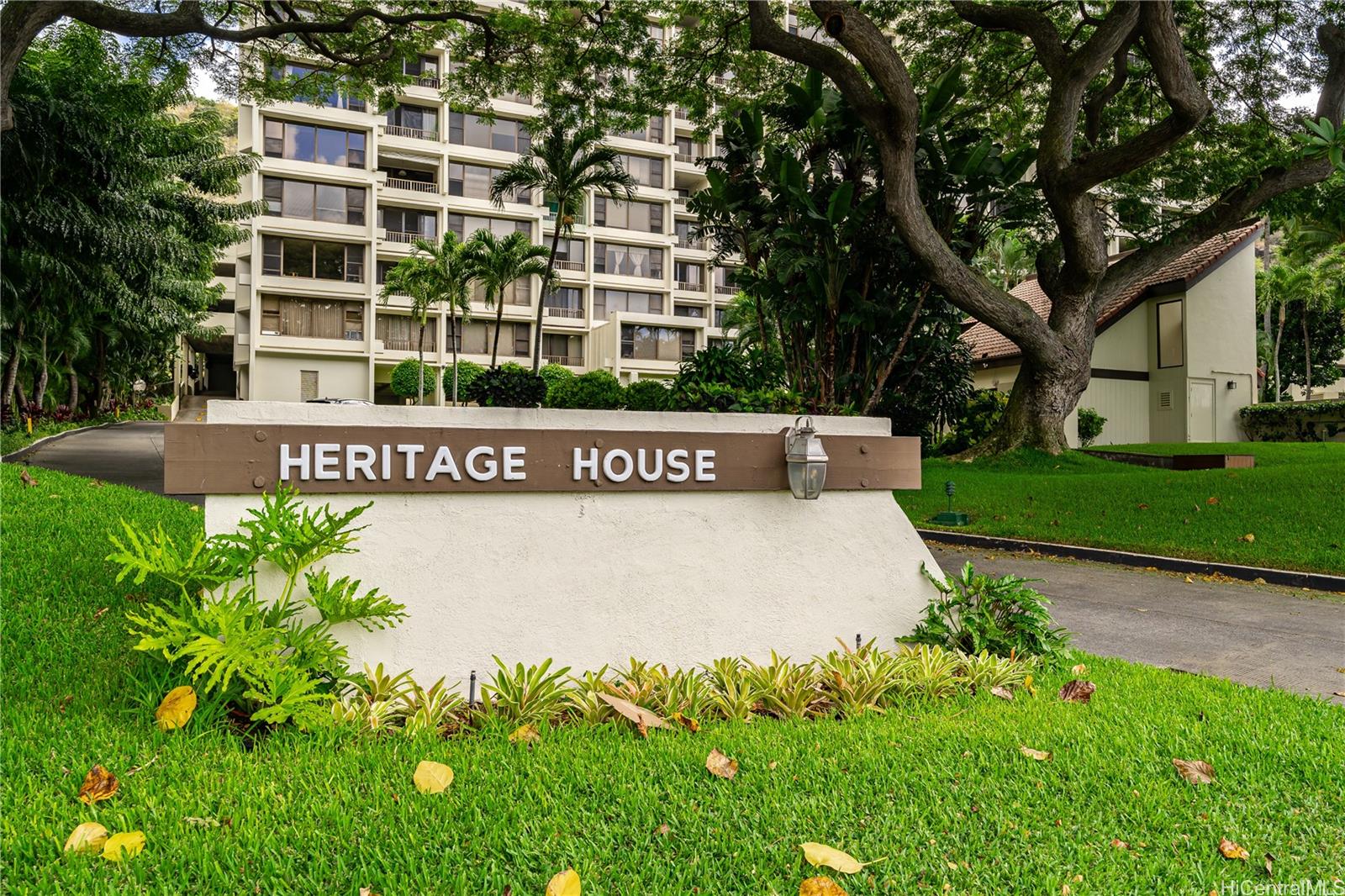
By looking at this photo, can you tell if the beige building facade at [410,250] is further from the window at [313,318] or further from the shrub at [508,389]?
the shrub at [508,389]

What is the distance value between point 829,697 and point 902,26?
15.5 metres

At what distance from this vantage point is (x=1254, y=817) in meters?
2.95

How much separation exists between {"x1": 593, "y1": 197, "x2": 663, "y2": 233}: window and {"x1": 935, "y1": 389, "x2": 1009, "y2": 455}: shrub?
29809 millimetres

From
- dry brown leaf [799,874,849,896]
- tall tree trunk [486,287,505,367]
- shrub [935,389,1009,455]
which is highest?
tall tree trunk [486,287,505,367]

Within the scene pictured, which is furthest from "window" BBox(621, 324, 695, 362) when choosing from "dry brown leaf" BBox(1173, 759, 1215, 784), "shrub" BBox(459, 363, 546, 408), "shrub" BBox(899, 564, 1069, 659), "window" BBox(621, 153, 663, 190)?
"dry brown leaf" BBox(1173, 759, 1215, 784)

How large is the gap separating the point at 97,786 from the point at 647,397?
34.1 ft

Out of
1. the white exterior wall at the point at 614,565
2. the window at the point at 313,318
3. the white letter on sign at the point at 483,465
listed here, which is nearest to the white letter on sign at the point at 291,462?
the white exterior wall at the point at 614,565

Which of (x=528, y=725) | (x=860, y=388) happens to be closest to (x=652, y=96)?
(x=860, y=388)

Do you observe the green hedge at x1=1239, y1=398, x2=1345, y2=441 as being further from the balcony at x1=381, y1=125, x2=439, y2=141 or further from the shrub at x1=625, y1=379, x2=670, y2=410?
the balcony at x1=381, y1=125, x2=439, y2=141

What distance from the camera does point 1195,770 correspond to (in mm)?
3291

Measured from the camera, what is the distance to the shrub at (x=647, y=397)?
40.6ft

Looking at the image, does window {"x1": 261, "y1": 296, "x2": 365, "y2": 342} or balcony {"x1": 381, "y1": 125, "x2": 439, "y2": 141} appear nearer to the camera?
window {"x1": 261, "y1": 296, "x2": 365, "y2": 342}

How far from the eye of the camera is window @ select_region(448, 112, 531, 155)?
43.6 meters

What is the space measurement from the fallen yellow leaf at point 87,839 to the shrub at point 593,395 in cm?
950
